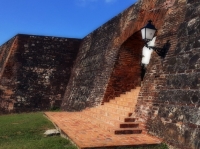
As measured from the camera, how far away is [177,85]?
5.44 m

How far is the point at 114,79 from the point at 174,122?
4930mm

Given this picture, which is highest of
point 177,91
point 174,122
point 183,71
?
point 183,71

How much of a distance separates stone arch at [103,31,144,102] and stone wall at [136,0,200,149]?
9.51 feet

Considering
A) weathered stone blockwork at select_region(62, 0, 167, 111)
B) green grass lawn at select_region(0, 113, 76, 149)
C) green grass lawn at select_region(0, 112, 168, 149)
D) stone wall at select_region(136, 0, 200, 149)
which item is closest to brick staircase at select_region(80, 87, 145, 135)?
stone wall at select_region(136, 0, 200, 149)

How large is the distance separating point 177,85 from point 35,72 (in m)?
9.91

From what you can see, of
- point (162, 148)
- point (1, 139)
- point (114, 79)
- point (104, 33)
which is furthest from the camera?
point (104, 33)

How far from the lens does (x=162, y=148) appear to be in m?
5.02

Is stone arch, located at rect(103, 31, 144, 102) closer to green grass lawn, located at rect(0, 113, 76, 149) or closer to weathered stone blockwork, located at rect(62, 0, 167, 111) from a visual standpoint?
weathered stone blockwork, located at rect(62, 0, 167, 111)

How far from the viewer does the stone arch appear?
980 cm

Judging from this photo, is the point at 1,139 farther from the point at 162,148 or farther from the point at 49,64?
the point at 49,64

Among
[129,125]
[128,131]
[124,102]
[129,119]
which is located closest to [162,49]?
[129,119]

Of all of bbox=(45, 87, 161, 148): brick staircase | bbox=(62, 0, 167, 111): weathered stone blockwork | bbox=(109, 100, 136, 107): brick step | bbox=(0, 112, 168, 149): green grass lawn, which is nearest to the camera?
bbox=(45, 87, 161, 148): brick staircase

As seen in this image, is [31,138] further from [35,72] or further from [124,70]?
[35,72]

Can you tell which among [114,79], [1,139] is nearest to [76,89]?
[114,79]
